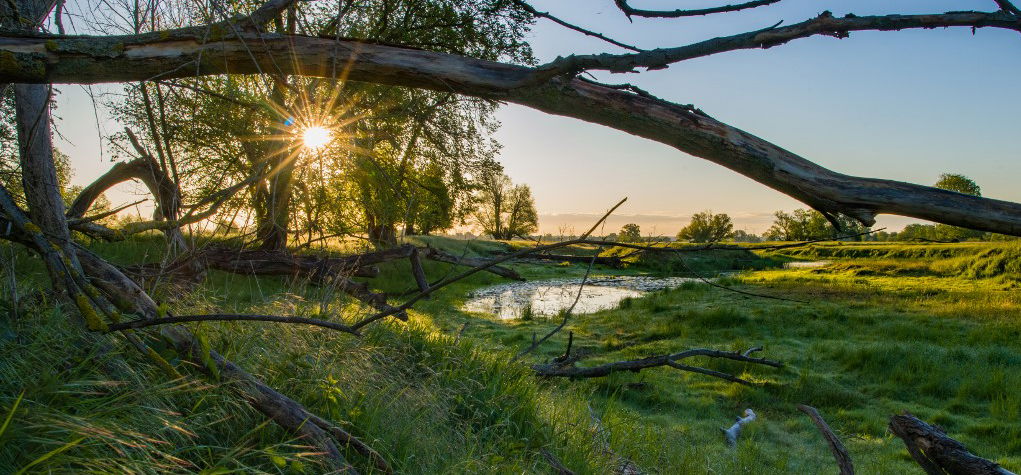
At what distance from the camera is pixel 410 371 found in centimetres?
418

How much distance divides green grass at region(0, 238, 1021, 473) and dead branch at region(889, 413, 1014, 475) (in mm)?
1168

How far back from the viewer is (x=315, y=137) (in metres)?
2.55

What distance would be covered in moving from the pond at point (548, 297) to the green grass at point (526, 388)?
4.96 feet

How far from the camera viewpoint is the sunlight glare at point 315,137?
2.47 metres

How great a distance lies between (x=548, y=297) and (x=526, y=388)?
13.7 meters

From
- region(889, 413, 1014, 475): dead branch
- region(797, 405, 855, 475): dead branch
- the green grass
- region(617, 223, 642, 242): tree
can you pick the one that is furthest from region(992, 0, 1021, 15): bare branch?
region(797, 405, 855, 475): dead branch

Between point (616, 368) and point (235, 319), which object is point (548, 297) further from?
point (235, 319)

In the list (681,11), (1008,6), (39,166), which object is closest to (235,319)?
(681,11)

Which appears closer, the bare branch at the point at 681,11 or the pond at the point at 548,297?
the bare branch at the point at 681,11

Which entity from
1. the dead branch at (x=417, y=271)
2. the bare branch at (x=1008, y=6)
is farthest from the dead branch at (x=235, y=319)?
the dead branch at (x=417, y=271)

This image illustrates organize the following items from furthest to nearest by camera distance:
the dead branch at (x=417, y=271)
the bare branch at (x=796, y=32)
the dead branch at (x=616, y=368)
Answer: the dead branch at (x=417, y=271), the dead branch at (x=616, y=368), the bare branch at (x=796, y=32)

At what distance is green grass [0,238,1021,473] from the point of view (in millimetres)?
2016

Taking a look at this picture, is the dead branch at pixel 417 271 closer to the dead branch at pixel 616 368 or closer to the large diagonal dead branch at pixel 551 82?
the dead branch at pixel 616 368

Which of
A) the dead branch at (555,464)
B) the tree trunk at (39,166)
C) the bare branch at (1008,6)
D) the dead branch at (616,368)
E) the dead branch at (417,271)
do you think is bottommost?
the dead branch at (616,368)
